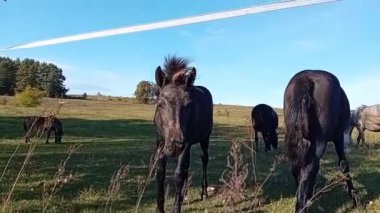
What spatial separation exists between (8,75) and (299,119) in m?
64.1

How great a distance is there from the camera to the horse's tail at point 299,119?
21.5 ft

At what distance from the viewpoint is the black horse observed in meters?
18.5

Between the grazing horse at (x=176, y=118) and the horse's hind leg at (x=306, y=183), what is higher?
the grazing horse at (x=176, y=118)

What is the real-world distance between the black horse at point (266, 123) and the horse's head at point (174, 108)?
1212 cm

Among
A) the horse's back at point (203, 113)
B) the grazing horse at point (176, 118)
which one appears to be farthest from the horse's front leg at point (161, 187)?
the horse's back at point (203, 113)

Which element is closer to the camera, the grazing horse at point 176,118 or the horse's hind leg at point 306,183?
the grazing horse at point 176,118

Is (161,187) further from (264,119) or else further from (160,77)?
(264,119)

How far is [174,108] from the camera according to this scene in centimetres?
605

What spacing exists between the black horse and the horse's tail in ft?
38.0

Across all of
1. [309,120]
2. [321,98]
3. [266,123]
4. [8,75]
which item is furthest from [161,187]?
[8,75]

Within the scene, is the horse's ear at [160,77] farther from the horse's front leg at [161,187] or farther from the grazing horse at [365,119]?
the grazing horse at [365,119]

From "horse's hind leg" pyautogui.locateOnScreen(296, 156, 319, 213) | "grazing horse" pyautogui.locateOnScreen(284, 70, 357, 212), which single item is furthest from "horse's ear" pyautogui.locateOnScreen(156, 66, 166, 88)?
"horse's hind leg" pyautogui.locateOnScreen(296, 156, 319, 213)

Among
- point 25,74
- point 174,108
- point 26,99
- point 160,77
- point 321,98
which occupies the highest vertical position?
point 25,74

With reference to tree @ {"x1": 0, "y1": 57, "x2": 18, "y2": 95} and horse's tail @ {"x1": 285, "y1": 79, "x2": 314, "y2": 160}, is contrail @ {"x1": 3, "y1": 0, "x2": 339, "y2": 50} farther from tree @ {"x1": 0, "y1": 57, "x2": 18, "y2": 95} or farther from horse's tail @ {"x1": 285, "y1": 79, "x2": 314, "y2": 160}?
tree @ {"x1": 0, "y1": 57, "x2": 18, "y2": 95}
